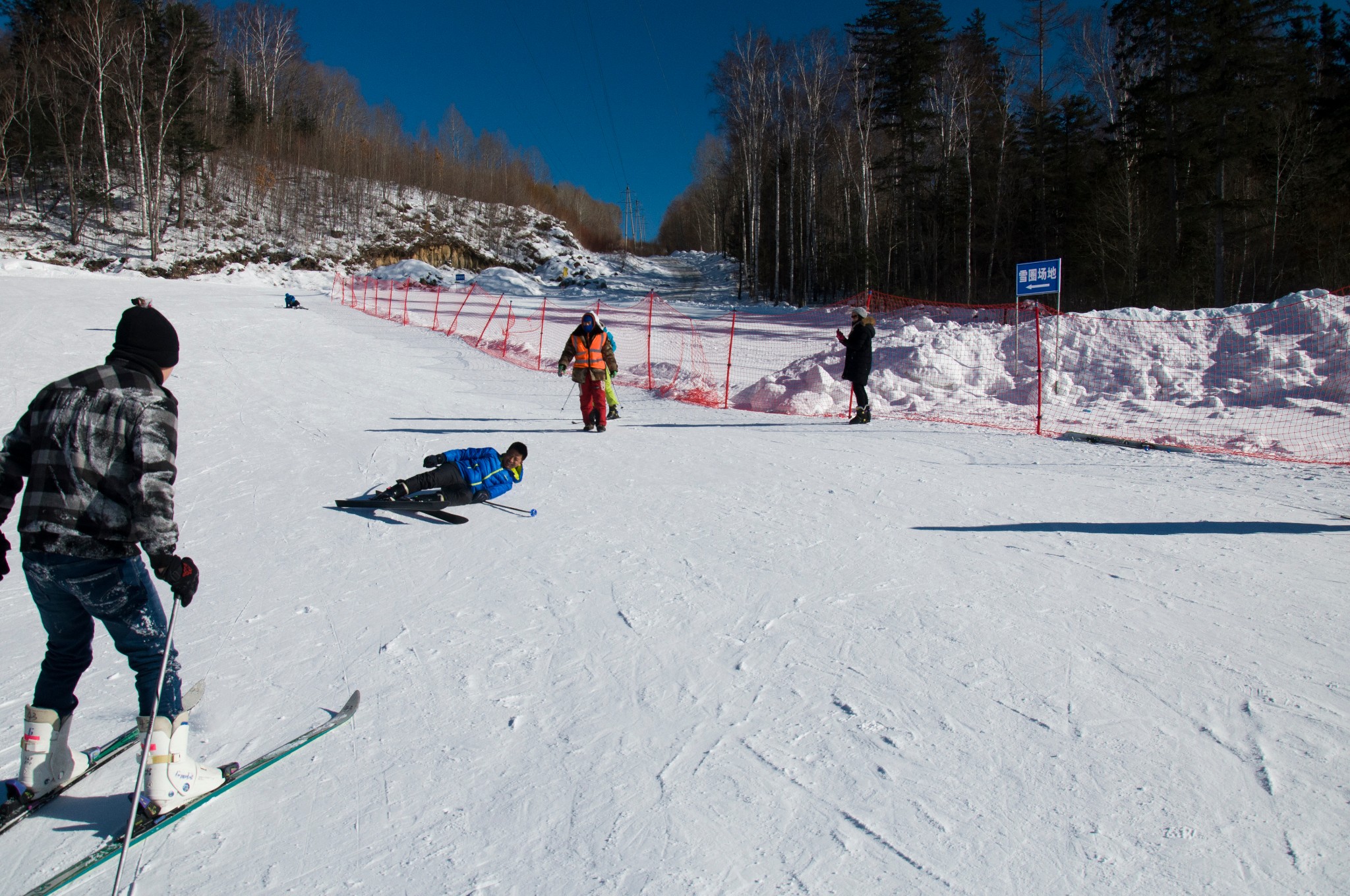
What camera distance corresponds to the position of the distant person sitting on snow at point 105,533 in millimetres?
2166

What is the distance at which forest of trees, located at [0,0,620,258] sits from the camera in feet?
115

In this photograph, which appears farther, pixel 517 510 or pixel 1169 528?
pixel 517 510

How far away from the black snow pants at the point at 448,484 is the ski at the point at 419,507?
11cm

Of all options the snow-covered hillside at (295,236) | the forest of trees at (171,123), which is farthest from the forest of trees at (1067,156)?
the forest of trees at (171,123)

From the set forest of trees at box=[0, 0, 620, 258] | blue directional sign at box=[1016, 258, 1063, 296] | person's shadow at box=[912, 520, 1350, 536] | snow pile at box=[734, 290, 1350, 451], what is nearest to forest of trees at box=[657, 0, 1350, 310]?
snow pile at box=[734, 290, 1350, 451]

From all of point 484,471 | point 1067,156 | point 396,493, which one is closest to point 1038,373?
point 484,471

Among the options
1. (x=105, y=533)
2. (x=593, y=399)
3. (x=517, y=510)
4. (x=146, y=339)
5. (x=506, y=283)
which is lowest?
(x=517, y=510)

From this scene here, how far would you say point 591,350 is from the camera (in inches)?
332

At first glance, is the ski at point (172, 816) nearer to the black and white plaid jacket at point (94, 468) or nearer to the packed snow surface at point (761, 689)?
the packed snow surface at point (761, 689)

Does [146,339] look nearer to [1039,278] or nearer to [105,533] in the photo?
[105,533]

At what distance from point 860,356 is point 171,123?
4176cm

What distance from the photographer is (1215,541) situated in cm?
456

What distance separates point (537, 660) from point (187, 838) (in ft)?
4.57

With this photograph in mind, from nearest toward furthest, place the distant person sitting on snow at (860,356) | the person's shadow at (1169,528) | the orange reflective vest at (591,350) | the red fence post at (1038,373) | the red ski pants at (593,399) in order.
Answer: the person's shadow at (1169,528), the red fence post at (1038,373), the orange reflective vest at (591,350), the red ski pants at (593,399), the distant person sitting on snow at (860,356)
